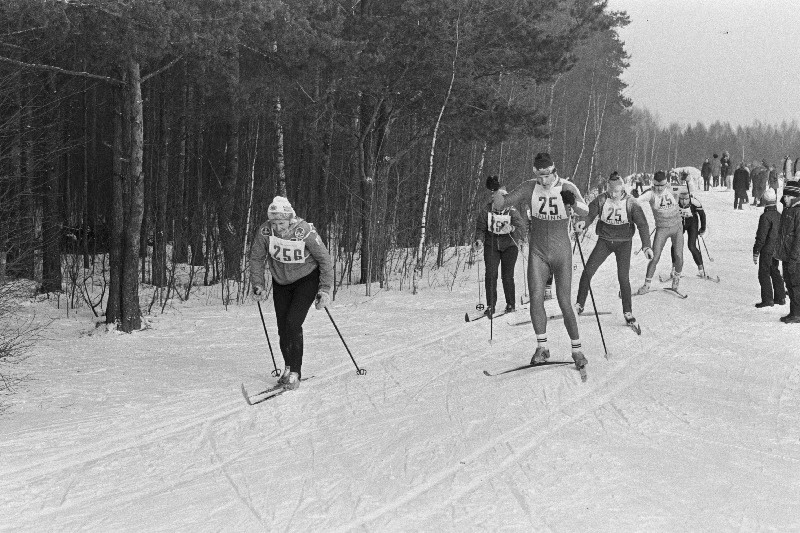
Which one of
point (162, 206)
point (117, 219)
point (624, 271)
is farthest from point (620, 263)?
point (162, 206)

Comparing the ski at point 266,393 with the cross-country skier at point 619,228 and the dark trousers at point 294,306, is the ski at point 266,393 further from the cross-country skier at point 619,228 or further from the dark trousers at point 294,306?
the cross-country skier at point 619,228

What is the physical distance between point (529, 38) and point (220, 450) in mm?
12880

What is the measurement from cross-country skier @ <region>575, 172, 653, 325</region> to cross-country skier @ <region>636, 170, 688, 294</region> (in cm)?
254

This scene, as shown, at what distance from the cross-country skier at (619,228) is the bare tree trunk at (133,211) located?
6883 millimetres

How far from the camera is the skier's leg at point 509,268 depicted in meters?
11.2

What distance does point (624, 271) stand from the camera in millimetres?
10625

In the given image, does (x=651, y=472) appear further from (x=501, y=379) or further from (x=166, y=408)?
(x=166, y=408)

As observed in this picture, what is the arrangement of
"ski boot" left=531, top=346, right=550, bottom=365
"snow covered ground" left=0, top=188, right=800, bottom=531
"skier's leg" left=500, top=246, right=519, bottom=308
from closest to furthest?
"snow covered ground" left=0, top=188, right=800, bottom=531, "ski boot" left=531, top=346, right=550, bottom=365, "skier's leg" left=500, top=246, right=519, bottom=308

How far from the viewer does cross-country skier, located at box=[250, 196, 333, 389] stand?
7.71 metres

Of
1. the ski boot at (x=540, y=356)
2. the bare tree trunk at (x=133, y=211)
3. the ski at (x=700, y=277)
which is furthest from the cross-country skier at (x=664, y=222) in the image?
the bare tree trunk at (x=133, y=211)

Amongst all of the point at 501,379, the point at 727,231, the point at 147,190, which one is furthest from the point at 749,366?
the point at 727,231

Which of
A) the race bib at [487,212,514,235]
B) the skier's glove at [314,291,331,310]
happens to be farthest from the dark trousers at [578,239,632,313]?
the skier's glove at [314,291,331,310]

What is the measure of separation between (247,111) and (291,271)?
1109 centimetres

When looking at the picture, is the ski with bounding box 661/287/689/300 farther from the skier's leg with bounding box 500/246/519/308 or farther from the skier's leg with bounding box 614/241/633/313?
the skier's leg with bounding box 500/246/519/308
